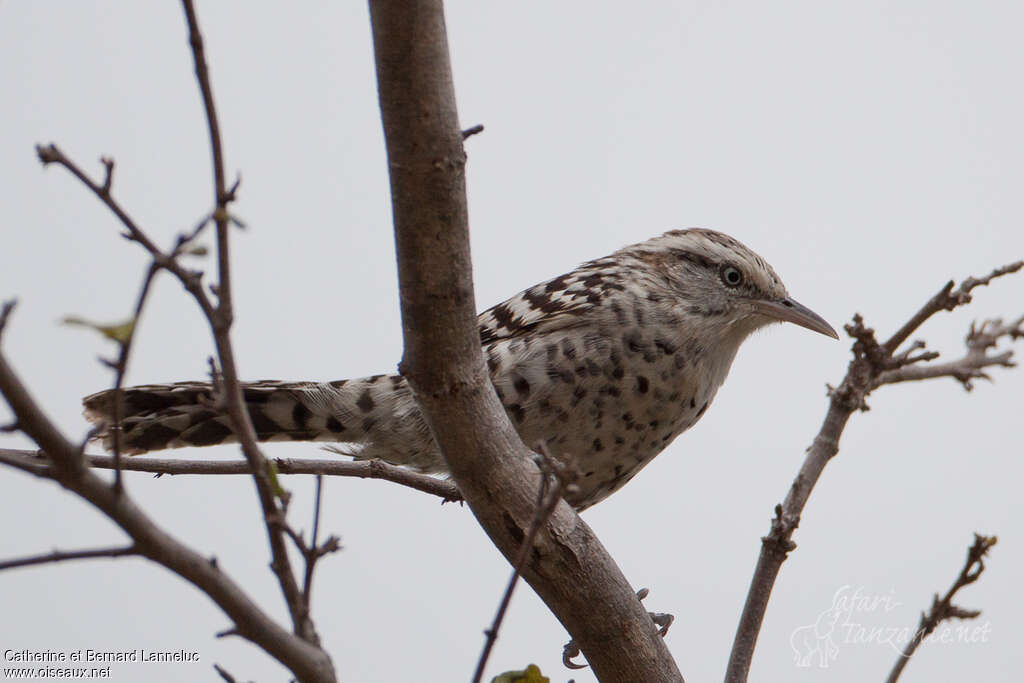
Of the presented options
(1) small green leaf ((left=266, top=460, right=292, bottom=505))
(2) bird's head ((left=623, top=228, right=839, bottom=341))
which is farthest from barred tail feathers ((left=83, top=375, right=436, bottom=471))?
(1) small green leaf ((left=266, top=460, right=292, bottom=505))

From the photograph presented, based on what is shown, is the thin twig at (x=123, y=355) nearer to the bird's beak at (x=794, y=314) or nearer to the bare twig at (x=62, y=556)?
the bare twig at (x=62, y=556)

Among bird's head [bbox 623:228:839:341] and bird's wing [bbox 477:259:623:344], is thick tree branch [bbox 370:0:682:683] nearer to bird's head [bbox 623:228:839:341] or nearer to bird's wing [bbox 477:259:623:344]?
bird's wing [bbox 477:259:623:344]

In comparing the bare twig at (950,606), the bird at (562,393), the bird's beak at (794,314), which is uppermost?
the bird's beak at (794,314)

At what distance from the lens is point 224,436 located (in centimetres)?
444

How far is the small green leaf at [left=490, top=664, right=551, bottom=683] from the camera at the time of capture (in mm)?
2510

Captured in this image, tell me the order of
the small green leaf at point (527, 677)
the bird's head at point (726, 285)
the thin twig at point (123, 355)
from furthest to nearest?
the bird's head at point (726, 285), the small green leaf at point (527, 677), the thin twig at point (123, 355)

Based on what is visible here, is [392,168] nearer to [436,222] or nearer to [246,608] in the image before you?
[436,222]

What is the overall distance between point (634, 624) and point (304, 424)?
2.02 metres

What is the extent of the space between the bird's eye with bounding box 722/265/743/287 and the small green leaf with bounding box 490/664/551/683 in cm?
310

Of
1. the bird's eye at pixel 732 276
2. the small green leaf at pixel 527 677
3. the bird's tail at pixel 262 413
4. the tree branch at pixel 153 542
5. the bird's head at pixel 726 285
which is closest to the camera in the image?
the tree branch at pixel 153 542

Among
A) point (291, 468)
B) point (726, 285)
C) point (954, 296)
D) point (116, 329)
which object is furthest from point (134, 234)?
point (726, 285)

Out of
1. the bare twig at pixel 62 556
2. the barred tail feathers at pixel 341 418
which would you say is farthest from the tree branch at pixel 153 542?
the barred tail feathers at pixel 341 418

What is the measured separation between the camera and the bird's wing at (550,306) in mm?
4754

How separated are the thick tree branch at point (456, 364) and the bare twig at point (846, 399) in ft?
1.00
